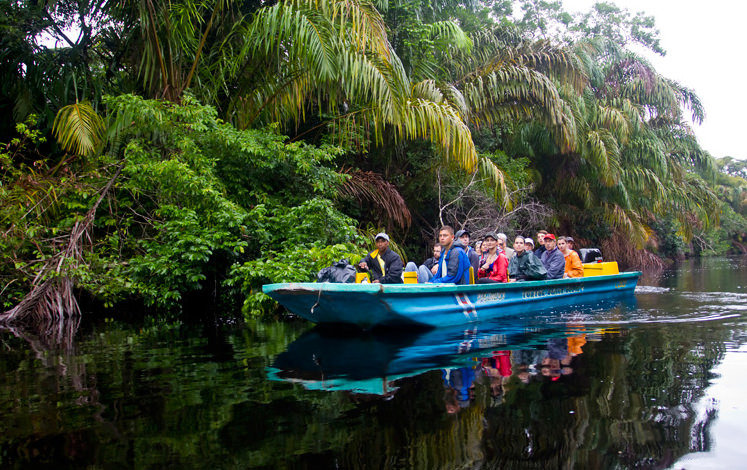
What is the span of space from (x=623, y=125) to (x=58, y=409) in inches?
679

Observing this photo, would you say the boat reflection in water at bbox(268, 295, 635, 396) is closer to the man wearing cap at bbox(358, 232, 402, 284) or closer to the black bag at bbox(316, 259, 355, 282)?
the black bag at bbox(316, 259, 355, 282)

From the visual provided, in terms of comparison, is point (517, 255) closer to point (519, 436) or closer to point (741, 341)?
point (741, 341)

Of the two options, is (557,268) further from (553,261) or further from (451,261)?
(451,261)

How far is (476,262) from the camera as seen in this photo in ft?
27.5

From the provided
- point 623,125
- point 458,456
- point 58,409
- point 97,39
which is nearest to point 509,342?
point 458,456

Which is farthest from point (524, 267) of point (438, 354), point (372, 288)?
point (438, 354)

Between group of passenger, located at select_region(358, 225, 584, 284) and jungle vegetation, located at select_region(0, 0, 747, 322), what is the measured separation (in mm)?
1005

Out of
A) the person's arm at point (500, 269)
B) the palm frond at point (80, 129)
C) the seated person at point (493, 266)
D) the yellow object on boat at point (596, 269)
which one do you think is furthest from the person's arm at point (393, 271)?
the yellow object on boat at point (596, 269)

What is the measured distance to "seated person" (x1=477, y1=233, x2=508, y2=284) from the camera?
9242mm

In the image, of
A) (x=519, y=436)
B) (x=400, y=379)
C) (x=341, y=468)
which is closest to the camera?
(x=341, y=468)

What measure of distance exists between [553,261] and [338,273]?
4.38m

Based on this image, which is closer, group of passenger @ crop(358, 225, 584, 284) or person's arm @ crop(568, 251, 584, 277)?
group of passenger @ crop(358, 225, 584, 284)

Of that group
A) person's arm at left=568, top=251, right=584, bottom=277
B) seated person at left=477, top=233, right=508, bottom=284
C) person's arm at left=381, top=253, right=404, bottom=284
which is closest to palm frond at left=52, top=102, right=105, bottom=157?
person's arm at left=381, top=253, right=404, bottom=284

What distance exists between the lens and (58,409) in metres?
3.90
